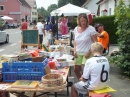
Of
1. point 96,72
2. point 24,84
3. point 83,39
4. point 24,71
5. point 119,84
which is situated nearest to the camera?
point 24,84

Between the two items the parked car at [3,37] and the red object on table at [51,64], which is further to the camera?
the parked car at [3,37]

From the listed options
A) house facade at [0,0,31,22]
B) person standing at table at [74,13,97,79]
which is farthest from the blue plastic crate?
house facade at [0,0,31,22]

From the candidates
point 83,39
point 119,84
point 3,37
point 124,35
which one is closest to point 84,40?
point 83,39

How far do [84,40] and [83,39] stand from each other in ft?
0.10

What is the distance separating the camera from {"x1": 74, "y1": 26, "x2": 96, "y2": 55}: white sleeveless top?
511cm

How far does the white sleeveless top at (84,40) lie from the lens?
16.8 ft

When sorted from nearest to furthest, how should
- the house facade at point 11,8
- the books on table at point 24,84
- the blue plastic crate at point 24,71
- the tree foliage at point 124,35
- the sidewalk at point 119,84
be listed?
the books on table at point 24,84
the blue plastic crate at point 24,71
the sidewalk at point 119,84
the tree foliage at point 124,35
the house facade at point 11,8

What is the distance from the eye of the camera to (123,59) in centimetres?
778

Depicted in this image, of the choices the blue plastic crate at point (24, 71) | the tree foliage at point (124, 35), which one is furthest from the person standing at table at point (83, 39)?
the tree foliage at point (124, 35)

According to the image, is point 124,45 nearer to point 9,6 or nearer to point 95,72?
point 95,72

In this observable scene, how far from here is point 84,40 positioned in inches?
202

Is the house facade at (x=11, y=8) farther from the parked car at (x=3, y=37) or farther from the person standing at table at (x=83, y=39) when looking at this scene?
the person standing at table at (x=83, y=39)

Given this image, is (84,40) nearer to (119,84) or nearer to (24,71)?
(24,71)

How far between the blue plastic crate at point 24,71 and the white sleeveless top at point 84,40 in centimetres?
172
